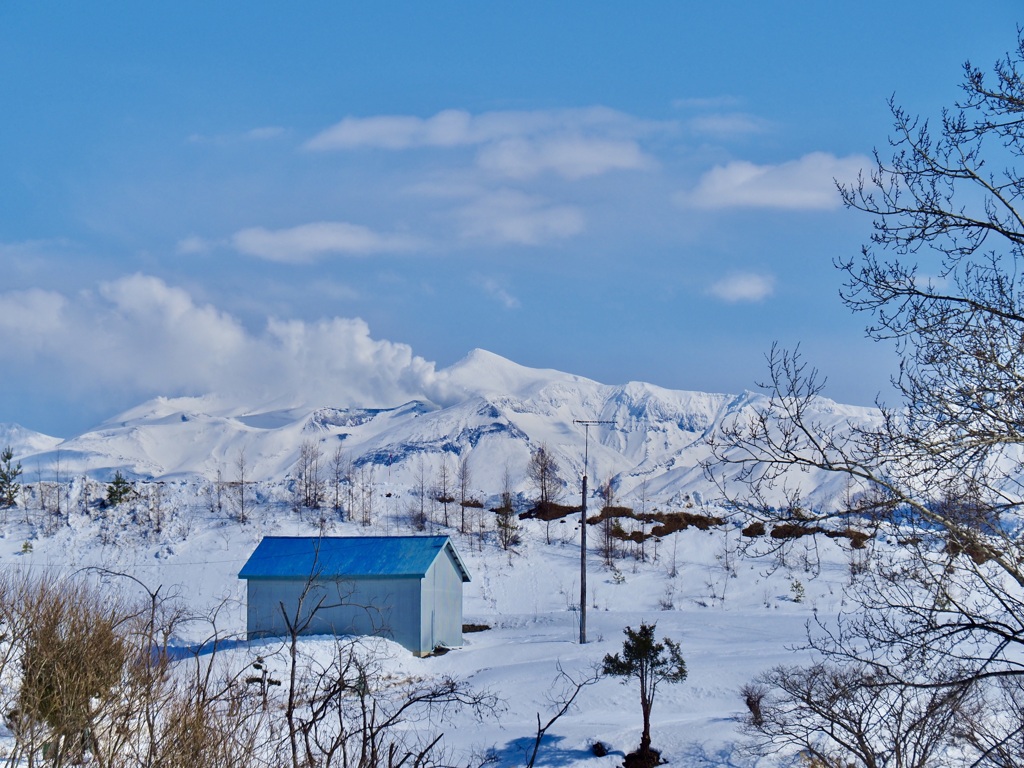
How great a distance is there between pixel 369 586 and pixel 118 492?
28.0 metres

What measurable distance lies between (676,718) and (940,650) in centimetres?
1517

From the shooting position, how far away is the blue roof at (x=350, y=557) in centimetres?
3306

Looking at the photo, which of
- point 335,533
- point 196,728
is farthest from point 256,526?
point 196,728

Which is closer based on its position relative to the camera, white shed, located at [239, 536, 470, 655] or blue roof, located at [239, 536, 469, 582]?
white shed, located at [239, 536, 470, 655]

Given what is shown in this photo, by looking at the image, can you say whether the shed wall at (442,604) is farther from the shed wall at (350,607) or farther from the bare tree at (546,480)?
the bare tree at (546,480)

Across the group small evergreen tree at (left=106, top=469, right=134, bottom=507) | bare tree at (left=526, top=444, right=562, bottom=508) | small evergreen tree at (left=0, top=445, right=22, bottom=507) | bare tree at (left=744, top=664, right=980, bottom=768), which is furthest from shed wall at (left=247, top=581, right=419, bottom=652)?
bare tree at (left=526, top=444, right=562, bottom=508)

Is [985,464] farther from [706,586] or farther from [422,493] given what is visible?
[422,493]

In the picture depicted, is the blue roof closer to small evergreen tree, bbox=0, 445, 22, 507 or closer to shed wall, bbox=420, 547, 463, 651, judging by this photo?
shed wall, bbox=420, 547, 463, 651

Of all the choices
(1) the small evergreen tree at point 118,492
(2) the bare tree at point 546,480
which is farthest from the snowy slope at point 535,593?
(2) the bare tree at point 546,480

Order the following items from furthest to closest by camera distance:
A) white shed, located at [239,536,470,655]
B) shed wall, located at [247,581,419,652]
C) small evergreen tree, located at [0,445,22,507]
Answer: small evergreen tree, located at [0,445,22,507], white shed, located at [239,536,470,655], shed wall, located at [247,581,419,652]

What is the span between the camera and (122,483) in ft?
182

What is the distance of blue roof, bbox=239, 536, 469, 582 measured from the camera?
108ft


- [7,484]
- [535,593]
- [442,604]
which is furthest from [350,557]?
[7,484]

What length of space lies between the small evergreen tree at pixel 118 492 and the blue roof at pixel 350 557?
22578mm
